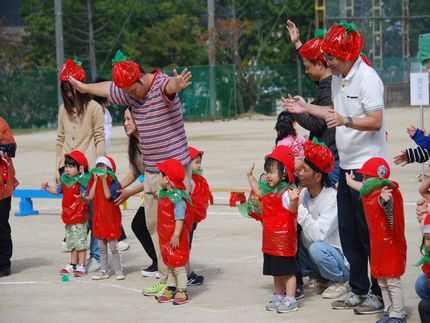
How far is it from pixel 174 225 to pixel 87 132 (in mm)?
2013

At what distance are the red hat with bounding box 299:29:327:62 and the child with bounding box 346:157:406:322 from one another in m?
1.36

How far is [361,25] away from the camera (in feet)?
137

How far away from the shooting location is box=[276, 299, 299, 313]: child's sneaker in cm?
727

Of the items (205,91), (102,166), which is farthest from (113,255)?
(205,91)

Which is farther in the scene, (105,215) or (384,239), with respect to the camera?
(105,215)

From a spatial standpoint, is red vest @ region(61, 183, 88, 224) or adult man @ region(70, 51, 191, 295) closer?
adult man @ region(70, 51, 191, 295)

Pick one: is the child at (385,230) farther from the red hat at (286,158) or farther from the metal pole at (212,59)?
the metal pole at (212,59)

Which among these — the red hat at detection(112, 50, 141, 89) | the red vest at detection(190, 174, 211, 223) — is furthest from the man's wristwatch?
the red vest at detection(190, 174, 211, 223)

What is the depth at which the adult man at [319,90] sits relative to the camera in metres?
7.78

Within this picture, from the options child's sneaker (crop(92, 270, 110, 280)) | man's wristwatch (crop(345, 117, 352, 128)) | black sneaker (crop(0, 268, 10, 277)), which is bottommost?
black sneaker (crop(0, 268, 10, 277))

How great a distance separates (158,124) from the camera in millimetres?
7918

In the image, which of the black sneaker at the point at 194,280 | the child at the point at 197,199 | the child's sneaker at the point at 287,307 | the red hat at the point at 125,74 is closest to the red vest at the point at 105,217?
the child at the point at 197,199

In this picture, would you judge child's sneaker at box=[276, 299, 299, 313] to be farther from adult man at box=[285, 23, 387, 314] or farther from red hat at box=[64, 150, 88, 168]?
red hat at box=[64, 150, 88, 168]

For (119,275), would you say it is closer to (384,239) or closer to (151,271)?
(151,271)
